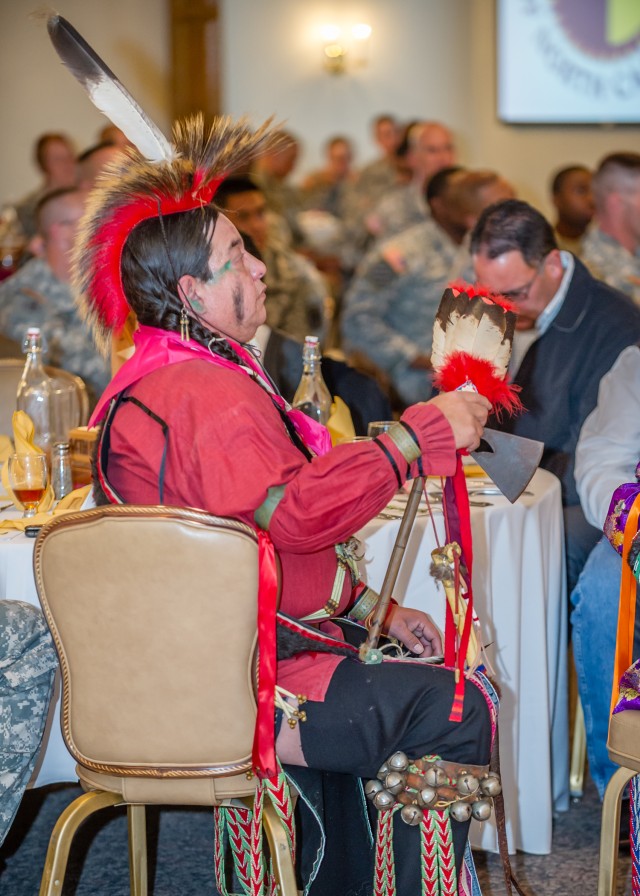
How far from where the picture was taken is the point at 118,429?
1787 mm

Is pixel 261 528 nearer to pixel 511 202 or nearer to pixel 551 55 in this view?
pixel 511 202

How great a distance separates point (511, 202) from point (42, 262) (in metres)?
2.42

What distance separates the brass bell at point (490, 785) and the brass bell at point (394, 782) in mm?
121

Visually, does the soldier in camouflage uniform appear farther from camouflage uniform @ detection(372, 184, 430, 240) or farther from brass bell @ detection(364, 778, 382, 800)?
brass bell @ detection(364, 778, 382, 800)

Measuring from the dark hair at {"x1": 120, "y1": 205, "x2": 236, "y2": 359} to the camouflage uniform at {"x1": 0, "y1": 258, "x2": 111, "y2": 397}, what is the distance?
251 centimetres

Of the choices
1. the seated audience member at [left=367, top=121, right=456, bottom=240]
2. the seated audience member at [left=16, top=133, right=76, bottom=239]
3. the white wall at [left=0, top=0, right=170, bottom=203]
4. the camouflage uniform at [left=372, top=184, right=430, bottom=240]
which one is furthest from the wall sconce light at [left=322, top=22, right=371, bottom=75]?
the seated audience member at [left=16, top=133, right=76, bottom=239]

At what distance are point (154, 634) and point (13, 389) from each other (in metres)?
1.77

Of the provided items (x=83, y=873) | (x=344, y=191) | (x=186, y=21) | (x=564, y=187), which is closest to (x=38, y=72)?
(x=186, y=21)

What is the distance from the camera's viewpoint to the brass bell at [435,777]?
175 cm

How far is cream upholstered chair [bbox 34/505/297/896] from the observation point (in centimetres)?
164

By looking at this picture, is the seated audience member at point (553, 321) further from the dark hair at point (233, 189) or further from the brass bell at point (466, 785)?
the dark hair at point (233, 189)

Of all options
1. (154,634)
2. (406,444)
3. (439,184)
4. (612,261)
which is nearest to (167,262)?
(406,444)

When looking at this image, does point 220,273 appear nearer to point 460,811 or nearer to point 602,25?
point 460,811

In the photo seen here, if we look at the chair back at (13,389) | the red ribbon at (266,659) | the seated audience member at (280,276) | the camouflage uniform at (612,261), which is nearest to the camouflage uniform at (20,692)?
the red ribbon at (266,659)
